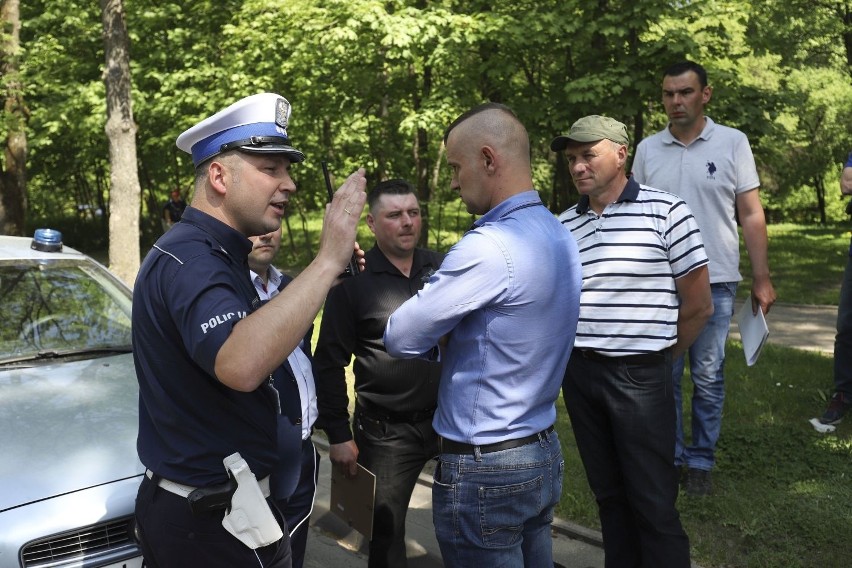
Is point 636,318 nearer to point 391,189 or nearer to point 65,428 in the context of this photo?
point 391,189

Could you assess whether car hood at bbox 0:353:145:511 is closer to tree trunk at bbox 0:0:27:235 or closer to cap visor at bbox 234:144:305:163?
cap visor at bbox 234:144:305:163

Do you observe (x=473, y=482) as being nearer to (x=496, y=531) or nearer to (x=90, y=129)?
(x=496, y=531)

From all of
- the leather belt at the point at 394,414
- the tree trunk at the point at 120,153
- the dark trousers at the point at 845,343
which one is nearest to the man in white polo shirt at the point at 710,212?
the dark trousers at the point at 845,343

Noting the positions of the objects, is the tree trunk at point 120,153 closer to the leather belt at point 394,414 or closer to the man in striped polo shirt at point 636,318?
the leather belt at point 394,414

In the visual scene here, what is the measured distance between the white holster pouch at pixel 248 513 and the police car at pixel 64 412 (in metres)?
1.30

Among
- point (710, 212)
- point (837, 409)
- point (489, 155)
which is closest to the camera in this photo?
point (489, 155)

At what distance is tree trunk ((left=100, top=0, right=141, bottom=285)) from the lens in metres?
11.1

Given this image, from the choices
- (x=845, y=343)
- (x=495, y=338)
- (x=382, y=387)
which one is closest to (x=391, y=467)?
(x=382, y=387)

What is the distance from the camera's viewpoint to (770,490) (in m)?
4.71

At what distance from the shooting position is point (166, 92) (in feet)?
51.8

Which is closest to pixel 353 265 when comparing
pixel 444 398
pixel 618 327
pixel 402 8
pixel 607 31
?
pixel 444 398

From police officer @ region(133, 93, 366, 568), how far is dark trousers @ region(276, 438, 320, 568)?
955 mm

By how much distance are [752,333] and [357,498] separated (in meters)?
2.43

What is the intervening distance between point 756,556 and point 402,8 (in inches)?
412
